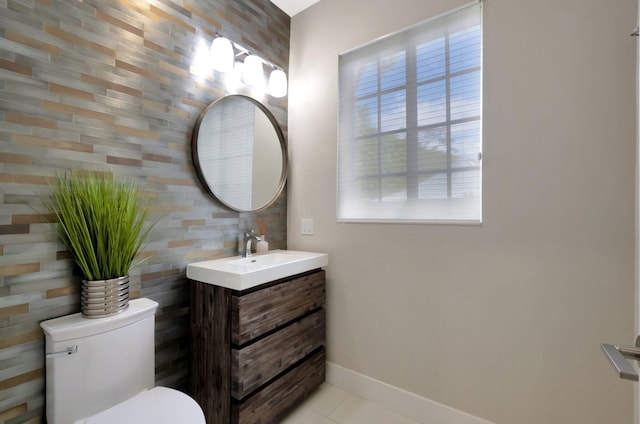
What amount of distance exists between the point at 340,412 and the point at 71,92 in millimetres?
2057

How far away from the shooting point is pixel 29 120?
1.03 metres

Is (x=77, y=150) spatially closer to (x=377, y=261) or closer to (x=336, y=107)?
(x=336, y=107)

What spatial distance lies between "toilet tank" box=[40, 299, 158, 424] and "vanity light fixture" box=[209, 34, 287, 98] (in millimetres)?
1362

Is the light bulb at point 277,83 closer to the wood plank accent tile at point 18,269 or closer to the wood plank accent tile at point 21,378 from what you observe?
the wood plank accent tile at point 18,269

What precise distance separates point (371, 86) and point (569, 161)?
1142 mm

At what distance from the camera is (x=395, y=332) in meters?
1.67

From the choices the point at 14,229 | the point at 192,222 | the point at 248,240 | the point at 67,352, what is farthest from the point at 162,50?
the point at 67,352

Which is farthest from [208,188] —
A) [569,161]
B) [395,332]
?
[569,161]

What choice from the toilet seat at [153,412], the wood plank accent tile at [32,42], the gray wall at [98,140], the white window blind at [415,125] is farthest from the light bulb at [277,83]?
the toilet seat at [153,412]

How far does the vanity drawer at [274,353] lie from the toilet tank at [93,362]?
1.25ft

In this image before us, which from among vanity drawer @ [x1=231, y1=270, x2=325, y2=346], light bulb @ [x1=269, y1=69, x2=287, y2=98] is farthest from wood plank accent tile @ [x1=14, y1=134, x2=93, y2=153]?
light bulb @ [x1=269, y1=69, x2=287, y2=98]

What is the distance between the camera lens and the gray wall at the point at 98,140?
100cm

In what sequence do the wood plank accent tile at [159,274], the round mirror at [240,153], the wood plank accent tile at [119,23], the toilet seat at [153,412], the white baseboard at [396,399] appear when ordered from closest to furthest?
1. the toilet seat at [153,412]
2. the wood plank accent tile at [119,23]
3. the wood plank accent tile at [159,274]
4. the white baseboard at [396,399]
5. the round mirror at [240,153]

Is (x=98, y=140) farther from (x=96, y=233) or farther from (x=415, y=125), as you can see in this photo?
(x=415, y=125)
